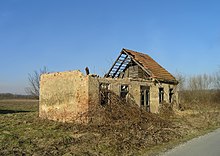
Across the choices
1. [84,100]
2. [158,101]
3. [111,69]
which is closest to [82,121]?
[84,100]

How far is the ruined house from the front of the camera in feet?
56.8

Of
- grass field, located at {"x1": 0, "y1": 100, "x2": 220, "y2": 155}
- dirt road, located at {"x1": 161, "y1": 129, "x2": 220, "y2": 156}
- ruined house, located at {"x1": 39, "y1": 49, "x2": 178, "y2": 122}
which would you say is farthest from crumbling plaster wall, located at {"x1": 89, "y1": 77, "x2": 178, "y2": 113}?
dirt road, located at {"x1": 161, "y1": 129, "x2": 220, "y2": 156}

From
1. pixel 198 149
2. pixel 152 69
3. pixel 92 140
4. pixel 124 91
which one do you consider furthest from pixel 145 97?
pixel 198 149

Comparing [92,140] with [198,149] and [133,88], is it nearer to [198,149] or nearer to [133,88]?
[198,149]

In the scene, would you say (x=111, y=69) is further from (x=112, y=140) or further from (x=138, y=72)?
(x=112, y=140)

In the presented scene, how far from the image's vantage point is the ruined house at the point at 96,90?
1731 cm

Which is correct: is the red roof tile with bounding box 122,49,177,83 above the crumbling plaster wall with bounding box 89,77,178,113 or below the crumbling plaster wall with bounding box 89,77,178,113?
above

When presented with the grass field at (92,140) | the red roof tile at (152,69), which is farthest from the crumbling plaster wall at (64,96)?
the red roof tile at (152,69)

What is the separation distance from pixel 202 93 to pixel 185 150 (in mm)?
41758

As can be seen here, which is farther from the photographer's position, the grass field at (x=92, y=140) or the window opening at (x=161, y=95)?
the window opening at (x=161, y=95)

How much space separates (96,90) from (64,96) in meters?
2.62

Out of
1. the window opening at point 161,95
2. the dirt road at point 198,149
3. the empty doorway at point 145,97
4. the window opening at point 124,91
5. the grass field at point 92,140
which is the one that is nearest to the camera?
the dirt road at point 198,149

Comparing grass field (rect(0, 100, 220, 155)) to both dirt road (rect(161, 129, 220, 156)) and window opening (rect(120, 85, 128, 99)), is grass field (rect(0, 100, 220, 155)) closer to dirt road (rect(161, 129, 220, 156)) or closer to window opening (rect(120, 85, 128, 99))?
dirt road (rect(161, 129, 220, 156))

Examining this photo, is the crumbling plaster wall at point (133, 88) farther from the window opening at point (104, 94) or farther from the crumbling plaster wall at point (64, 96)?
the crumbling plaster wall at point (64, 96)
